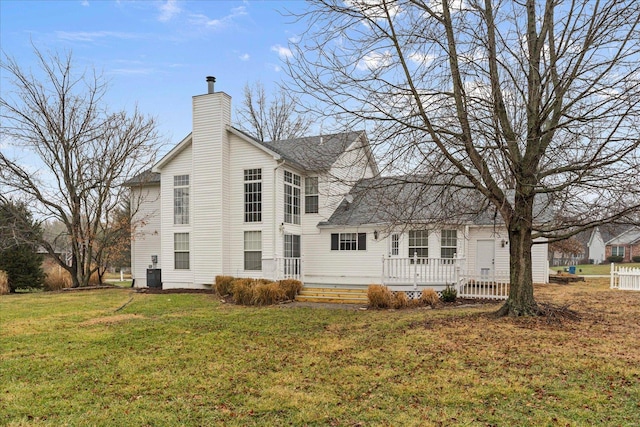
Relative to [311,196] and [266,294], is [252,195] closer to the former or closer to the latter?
[311,196]

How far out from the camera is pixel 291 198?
16.9 metres

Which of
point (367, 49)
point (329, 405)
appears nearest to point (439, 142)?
point (367, 49)

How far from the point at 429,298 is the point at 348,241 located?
5.38m

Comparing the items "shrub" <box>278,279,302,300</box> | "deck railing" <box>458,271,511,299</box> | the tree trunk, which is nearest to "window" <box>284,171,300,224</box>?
"shrub" <box>278,279,302,300</box>

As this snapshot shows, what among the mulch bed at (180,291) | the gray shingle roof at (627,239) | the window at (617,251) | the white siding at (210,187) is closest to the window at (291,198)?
the white siding at (210,187)

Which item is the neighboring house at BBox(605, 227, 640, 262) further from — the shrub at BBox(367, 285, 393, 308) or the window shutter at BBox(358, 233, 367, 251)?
A: the shrub at BBox(367, 285, 393, 308)

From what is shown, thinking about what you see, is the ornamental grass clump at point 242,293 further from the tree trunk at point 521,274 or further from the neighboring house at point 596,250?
the neighboring house at point 596,250

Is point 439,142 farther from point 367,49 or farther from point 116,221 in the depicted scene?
point 116,221

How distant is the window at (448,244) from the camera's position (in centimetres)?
1569

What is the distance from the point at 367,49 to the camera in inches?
325

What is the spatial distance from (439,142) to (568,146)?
2494 millimetres

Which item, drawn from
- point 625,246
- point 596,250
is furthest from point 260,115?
point 596,250

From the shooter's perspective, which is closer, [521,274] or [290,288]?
[521,274]

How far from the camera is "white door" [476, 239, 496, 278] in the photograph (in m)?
17.5
